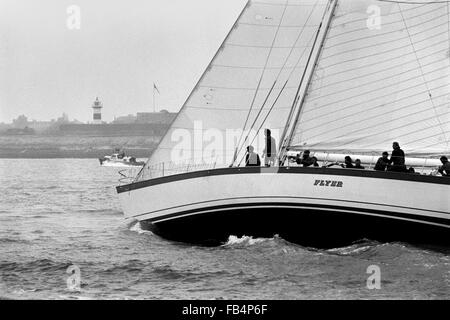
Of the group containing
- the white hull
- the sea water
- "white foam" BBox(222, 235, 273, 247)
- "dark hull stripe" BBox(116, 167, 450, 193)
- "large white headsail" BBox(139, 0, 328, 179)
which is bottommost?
the sea water

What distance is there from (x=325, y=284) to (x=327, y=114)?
4138 millimetres

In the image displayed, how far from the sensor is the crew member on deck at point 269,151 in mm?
16511

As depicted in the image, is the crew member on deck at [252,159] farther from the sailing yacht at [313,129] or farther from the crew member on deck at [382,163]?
the crew member on deck at [382,163]

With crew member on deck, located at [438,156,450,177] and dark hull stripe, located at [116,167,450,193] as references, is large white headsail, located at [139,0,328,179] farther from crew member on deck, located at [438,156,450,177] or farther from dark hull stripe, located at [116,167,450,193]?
crew member on deck, located at [438,156,450,177]

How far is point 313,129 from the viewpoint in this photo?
16.6m

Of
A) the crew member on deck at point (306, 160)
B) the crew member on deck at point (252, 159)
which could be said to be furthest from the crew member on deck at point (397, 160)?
the crew member on deck at point (252, 159)

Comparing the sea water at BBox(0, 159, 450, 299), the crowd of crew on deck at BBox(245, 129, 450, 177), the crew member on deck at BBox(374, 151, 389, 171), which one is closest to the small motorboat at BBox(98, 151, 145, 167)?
the sea water at BBox(0, 159, 450, 299)

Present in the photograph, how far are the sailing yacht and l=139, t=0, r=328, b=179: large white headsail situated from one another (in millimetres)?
18

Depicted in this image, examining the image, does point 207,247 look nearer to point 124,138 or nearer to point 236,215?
point 236,215

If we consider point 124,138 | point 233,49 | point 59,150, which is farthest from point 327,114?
point 124,138

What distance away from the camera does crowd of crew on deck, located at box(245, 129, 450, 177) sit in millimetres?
15516

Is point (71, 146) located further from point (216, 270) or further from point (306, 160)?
point (216, 270)

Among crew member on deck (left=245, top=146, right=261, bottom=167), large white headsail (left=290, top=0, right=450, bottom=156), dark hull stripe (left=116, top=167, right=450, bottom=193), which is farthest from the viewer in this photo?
crew member on deck (left=245, top=146, right=261, bottom=167)

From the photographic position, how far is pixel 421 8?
16.5 m
